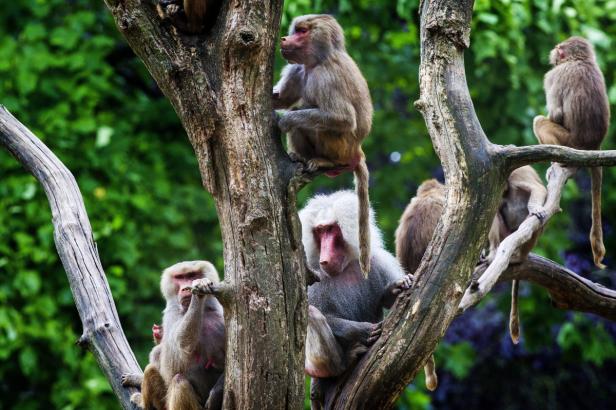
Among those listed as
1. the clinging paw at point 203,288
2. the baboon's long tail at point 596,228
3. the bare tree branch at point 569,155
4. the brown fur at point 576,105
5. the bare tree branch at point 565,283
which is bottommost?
the bare tree branch at point 565,283

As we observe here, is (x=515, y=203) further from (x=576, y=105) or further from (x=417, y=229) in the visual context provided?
(x=417, y=229)

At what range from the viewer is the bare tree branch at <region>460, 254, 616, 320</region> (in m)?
5.18

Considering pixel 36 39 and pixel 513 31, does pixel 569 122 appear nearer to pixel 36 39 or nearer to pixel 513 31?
pixel 513 31

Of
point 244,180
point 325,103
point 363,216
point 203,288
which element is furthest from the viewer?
point 363,216

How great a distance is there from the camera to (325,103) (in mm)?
4160

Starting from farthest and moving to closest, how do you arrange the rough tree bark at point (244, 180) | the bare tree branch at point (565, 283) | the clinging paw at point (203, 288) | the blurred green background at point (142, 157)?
the blurred green background at point (142, 157) → the bare tree branch at point (565, 283) → the rough tree bark at point (244, 180) → the clinging paw at point (203, 288)

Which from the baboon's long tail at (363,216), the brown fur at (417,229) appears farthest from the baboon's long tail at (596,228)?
the baboon's long tail at (363,216)

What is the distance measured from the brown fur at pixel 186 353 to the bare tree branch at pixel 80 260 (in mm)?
156

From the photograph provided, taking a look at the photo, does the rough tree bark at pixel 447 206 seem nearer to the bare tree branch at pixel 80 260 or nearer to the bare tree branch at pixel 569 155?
the bare tree branch at pixel 569 155

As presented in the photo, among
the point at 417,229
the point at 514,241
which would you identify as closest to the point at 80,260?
the point at 417,229

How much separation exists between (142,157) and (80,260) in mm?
3943

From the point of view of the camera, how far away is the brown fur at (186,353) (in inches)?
158

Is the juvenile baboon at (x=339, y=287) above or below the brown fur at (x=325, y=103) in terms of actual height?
below

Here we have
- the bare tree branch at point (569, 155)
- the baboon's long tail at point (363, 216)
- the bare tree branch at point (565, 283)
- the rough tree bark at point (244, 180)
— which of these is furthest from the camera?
the bare tree branch at point (565, 283)
